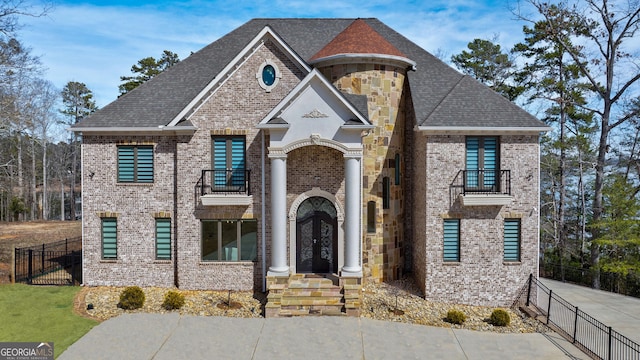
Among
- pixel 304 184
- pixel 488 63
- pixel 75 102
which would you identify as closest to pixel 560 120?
pixel 488 63

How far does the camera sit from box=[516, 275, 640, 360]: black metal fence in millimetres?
11797

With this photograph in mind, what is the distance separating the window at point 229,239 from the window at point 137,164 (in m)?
3.38

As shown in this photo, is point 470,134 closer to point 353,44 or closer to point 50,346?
point 353,44

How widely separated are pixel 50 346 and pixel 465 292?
14.8m

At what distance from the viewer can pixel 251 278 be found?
16.5 metres

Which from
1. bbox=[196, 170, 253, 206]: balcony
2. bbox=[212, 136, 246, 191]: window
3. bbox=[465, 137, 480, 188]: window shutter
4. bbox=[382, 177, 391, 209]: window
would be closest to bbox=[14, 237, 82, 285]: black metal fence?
bbox=[196, 170, 253, 206]: balcony

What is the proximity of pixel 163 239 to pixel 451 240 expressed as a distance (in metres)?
12.4

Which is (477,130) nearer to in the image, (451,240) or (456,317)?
(451,240)

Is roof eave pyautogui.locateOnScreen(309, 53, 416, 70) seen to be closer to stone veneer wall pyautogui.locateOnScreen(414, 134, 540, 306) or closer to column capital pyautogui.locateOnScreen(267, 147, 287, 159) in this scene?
stone veneer wall pyautogui.locateOnScreen(414, 134, 540, 306)

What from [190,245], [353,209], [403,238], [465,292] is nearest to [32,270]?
[190,245]

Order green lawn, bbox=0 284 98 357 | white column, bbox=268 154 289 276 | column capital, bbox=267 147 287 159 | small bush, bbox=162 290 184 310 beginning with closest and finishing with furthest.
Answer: green lawn, bbox=0 284 98 357 < small bush, bbox=162 290 184 310 < column capital, bbox=267 147 287 159 < white column, bbox=268 154 289 276

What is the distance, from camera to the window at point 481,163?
1622 centimetres

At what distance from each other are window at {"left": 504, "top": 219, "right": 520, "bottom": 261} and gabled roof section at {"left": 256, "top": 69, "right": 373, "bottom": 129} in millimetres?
7536

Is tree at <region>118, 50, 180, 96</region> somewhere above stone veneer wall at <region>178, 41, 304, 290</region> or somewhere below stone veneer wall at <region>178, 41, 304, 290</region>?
above
